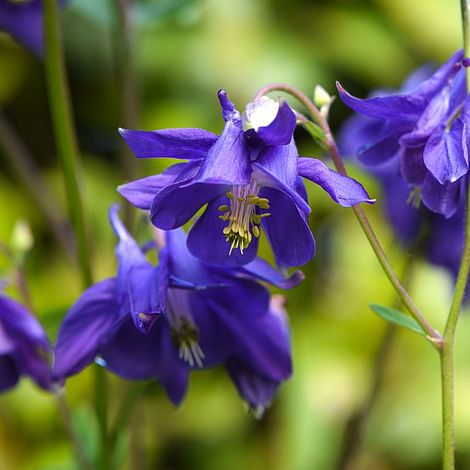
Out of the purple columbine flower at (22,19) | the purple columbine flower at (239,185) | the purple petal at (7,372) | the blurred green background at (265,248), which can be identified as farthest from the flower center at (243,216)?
the blurred green background at (265,248)

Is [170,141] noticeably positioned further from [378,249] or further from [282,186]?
[378,249]

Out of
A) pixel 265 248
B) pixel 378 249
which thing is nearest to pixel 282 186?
pixel 378 249

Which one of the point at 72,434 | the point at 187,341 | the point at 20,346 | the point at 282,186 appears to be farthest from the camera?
the point at 72,434

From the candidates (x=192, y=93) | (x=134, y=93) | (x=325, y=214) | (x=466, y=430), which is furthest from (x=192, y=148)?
(x=192, y=93)

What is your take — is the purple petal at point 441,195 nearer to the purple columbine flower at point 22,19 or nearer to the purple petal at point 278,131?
the purple petal at point 278,131

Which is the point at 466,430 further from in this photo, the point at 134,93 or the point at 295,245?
the point at 295,245

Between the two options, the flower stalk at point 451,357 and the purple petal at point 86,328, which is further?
the purple petal at point 86,328

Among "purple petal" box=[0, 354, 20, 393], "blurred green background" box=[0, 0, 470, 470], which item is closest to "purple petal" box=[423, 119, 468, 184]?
"purple petal" box=[0, 354, 20, 393]
